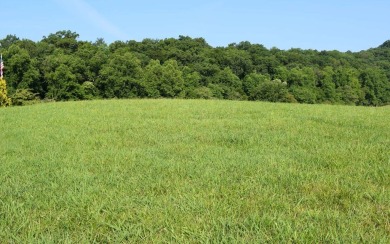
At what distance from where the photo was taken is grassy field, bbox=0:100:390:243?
3.21 metres

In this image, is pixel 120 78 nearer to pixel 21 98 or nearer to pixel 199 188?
pixel 21 98

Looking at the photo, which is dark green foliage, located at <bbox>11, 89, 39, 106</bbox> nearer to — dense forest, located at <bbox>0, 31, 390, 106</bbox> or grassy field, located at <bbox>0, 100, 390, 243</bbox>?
dense forest, located at <bbox>0, 31, 390, 106</bbox>

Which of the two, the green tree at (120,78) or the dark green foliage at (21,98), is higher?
the green tree at (120,78)

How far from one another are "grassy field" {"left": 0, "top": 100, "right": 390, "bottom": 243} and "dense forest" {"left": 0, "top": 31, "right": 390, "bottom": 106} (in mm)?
39727

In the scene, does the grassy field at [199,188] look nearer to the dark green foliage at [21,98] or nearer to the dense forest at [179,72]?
the dark green foliage at [21,98]

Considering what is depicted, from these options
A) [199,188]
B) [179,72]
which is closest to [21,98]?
[179,72]

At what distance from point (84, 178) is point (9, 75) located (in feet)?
188

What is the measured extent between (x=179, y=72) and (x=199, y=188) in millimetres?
61181

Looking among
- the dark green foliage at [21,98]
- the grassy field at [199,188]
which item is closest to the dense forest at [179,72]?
the dark green foliage at [21,98]

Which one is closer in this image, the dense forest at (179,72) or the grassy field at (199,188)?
the grassy field at (199,188)

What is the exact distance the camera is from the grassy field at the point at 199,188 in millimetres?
3213

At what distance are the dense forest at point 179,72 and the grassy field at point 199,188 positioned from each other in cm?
3973

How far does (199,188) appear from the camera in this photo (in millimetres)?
4312

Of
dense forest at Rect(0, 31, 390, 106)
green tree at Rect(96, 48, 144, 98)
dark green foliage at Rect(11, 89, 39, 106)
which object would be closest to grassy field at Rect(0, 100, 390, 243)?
dark green foliage at Rect(11, 89, 39, 106)
